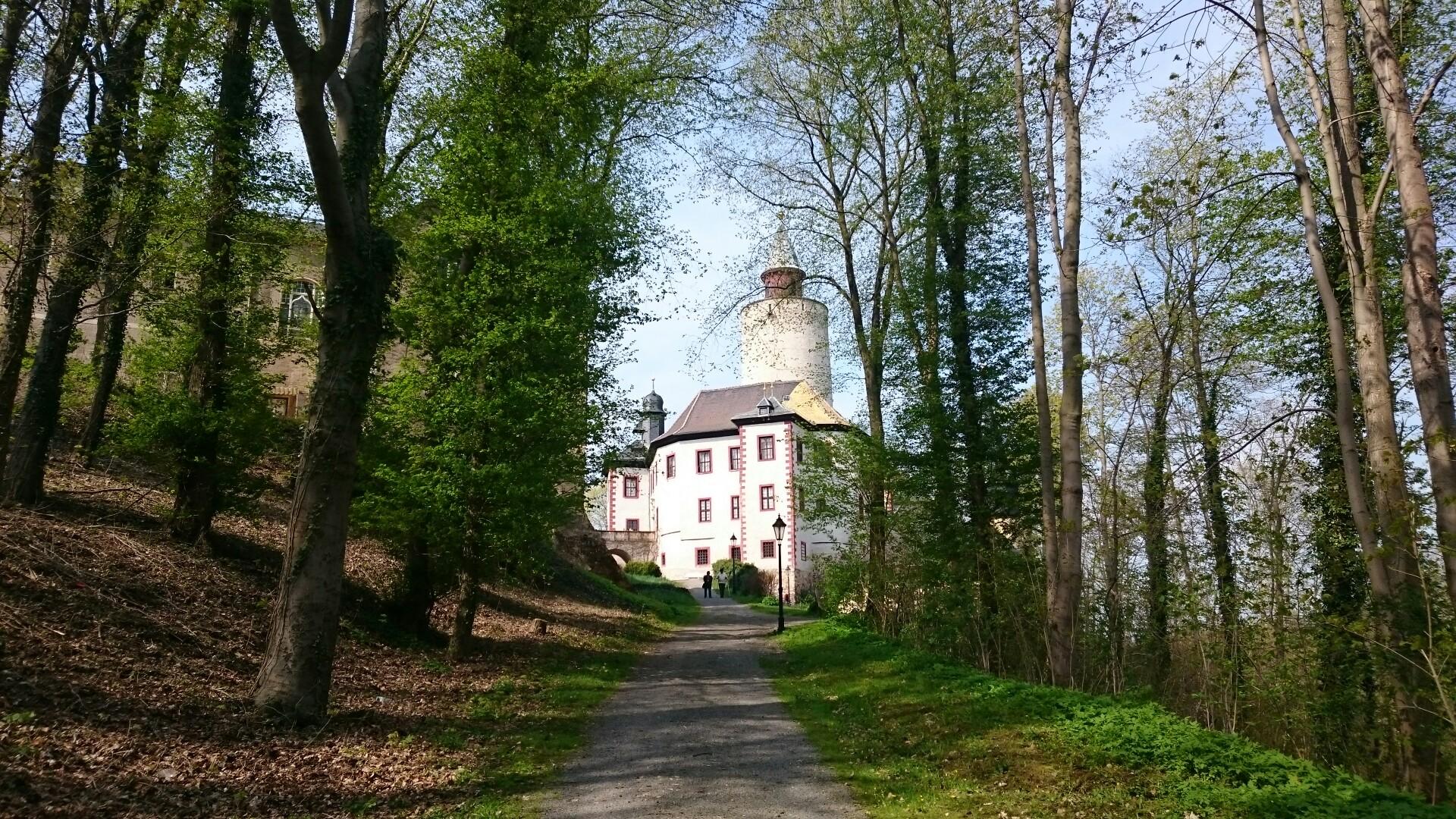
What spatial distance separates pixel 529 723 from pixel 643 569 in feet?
136

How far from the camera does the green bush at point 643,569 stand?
50.1 m

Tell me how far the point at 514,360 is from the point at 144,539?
17.3ft

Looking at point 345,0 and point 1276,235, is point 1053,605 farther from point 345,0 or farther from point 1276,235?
point 345,0

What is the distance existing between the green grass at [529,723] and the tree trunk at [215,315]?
15.3 feet

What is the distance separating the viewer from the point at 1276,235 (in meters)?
12.8

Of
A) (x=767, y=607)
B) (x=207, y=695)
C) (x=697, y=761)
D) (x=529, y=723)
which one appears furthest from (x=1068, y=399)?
(x=767, y=607)

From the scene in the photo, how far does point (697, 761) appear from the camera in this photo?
26.6 ft

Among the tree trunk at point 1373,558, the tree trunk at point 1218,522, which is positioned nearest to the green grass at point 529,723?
the tree trunk at point 1373,558

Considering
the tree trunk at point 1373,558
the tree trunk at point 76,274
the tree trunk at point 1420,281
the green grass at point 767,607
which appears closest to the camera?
the tree trunk at point 1420,281

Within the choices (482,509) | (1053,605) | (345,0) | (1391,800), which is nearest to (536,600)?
(482,509)

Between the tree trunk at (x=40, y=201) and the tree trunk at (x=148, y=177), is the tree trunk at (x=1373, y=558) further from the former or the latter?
the tree trunk at (x=40, y=201)

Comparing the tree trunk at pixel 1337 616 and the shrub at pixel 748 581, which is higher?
the tree trunk at pixel 1337 616

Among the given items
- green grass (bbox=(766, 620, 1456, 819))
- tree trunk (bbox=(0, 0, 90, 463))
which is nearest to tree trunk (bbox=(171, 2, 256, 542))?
tree trunk (bbox=(0, 0, 90, 463))

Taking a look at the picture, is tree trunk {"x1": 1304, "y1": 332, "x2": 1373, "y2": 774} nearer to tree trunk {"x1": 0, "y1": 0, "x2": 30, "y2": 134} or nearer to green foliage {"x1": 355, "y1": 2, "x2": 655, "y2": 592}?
green foliage {"x1": 355, "y1": 2, "x2": 655, "y2": 592}
